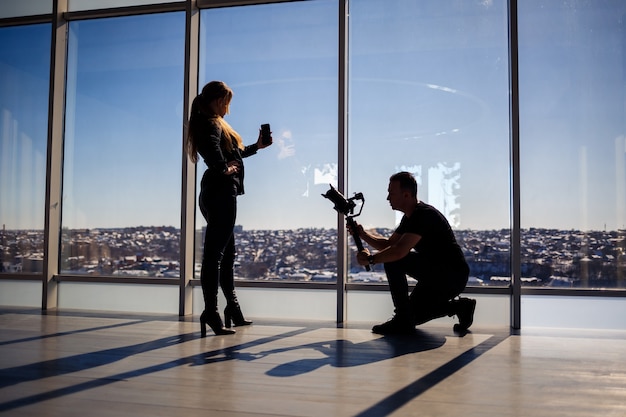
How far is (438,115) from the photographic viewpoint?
13.5 ft

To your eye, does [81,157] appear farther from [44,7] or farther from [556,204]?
[556,204]

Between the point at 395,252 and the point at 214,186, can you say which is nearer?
the point at 214,186

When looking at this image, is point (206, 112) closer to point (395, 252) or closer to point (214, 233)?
point (214, 233)

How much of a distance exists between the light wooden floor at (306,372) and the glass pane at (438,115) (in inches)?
30.9

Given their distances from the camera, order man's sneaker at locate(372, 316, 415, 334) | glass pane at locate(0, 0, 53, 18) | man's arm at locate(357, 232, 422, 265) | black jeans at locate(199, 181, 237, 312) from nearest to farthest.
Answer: black jeans at locate(199, 181, 237, 312), man's arm at locate(357, 232, 422, 265), man's sneaker at locate(372, 316, 415, 334), glass pane at locate(0, 0, 53, 18)

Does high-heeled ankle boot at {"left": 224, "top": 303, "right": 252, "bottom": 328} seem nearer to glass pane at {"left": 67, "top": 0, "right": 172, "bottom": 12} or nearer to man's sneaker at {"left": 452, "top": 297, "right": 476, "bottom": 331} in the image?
man's sneaker at {"left": 452, "top": 297, "right": 476, "bottom": 331}

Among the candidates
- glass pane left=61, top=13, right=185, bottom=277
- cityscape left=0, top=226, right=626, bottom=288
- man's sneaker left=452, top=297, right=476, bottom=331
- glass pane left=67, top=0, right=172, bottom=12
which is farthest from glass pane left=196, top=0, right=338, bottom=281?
man's sneaker left=452, top=297, right=476, bottom=331

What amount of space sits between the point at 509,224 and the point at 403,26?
1519mm

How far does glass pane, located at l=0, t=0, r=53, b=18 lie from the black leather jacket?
2522 millimetres

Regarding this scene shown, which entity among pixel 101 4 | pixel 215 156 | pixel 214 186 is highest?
pixel 101 4

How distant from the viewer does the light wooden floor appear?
1908 millimetres

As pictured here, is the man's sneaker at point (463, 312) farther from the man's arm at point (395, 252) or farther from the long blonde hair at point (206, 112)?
the long blonde hair at point (206, 112)

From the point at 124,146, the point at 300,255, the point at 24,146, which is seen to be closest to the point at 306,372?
the point at 300,255

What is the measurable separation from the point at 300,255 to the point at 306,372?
6.28 feet
